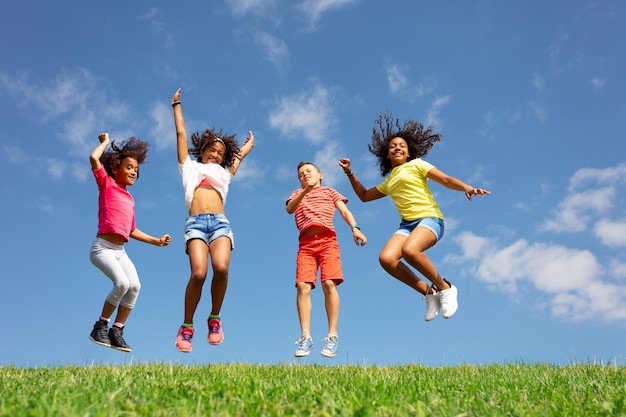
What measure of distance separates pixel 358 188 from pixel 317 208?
701 mm

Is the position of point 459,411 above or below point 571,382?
below

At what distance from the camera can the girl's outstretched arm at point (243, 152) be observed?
27.8 feet

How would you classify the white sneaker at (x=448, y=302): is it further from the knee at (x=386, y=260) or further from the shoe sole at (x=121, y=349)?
the shoe sole at (x=121, y=349)

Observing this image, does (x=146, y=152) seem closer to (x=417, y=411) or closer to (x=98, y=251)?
(x=98, y=251)

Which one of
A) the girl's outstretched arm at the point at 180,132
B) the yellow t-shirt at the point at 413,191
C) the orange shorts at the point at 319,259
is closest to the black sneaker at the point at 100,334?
the girl's outstretched arm at the point at 180,132

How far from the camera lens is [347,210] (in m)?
8.50

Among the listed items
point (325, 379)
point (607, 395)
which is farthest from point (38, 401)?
point (607, 395)

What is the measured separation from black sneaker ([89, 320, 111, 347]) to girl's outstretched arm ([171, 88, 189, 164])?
2.38 metres

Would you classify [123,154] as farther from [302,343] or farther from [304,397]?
[304,397]

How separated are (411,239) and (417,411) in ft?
14.1

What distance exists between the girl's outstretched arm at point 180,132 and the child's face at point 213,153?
1.18ft

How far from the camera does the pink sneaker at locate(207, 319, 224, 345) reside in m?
7.50

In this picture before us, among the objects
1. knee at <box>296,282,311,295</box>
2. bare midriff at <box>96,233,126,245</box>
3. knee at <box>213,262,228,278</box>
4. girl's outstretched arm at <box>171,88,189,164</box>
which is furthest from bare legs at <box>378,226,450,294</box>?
bare midriff at <box>96,233,126,245</box>

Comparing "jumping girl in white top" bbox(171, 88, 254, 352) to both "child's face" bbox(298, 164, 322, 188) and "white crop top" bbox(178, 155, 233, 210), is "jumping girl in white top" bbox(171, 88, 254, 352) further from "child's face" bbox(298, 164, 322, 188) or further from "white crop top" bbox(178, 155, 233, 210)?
"child's face" bbox(298, 164, 322, 188)
